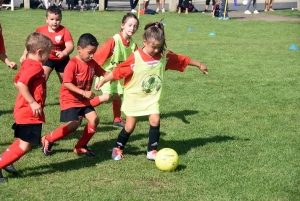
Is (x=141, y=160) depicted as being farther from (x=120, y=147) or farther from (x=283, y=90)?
(x=283, y=90)

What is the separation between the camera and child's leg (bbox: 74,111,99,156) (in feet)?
20.2

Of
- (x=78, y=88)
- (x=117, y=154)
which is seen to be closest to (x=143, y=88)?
(x=78, y=88)

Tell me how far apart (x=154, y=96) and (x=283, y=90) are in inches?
191

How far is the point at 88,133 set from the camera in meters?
6.23

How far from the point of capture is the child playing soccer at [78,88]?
6.00 meters

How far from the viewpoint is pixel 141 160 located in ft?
20.3

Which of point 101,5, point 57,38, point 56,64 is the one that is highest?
point 57,38

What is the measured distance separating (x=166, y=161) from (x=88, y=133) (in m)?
1.10

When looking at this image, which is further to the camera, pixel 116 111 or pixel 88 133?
pixel 116 111

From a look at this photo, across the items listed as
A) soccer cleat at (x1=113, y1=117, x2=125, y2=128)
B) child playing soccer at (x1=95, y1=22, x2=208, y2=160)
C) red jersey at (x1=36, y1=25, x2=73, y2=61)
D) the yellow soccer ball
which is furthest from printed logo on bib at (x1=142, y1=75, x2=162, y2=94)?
red jersey at (x1=36, y1=25, x2=73, y2=61)

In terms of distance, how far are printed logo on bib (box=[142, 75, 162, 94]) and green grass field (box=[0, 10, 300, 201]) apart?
2.77 feet

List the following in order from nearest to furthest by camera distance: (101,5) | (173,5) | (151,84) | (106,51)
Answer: (151,84)
(106,51)
(101,5)
(173,5)

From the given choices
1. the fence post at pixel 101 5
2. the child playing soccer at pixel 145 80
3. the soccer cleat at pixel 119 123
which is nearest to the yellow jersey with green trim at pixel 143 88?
the child playing soccer at pixel 145 80

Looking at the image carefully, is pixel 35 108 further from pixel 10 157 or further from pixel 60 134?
pixel 60 134
